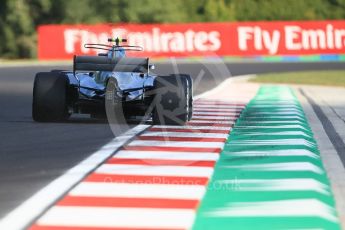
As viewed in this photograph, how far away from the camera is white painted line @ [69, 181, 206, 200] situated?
8.09 meters

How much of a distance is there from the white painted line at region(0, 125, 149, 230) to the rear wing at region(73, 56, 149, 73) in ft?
10.5

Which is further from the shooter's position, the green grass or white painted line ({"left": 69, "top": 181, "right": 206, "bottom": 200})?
the green grass

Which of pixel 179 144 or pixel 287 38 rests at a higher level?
pixel 179 144

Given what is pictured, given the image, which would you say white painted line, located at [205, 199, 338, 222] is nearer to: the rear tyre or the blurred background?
the rear tyre

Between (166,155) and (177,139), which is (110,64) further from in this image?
(166,155)

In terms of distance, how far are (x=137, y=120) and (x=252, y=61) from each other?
3576 cm

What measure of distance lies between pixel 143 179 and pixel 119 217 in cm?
186

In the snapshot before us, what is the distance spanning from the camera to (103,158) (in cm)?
1048

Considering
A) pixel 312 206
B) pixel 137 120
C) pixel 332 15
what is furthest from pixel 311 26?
pixel 312 206

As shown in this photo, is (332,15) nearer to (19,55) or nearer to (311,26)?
(311,26)

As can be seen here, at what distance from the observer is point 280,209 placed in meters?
7.48

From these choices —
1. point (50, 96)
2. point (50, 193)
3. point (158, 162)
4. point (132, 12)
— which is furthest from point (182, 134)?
point (132, 12)

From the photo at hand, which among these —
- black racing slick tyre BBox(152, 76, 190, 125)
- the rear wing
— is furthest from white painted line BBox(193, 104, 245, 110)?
black racing slick tyre BBox(152, 76, 190, 125)

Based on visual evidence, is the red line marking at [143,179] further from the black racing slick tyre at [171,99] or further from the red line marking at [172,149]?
the black racing slick tyre at [171,99]
